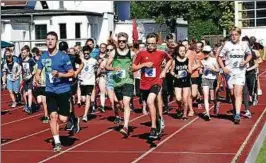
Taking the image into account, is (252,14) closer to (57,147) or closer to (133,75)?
(133,75)

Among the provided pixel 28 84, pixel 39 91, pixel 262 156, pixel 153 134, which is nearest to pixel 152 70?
pixel 153 134

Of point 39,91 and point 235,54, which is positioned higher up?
point 235,54

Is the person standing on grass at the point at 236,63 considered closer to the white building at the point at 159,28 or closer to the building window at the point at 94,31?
the building window at the point at 94,31

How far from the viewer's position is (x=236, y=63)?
15.0m

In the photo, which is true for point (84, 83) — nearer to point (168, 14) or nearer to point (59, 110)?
point (59, 110)

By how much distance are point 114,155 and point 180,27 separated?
225ft

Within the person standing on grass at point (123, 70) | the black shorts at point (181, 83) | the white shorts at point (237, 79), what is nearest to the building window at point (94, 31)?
the black shorts at point (181, 83)

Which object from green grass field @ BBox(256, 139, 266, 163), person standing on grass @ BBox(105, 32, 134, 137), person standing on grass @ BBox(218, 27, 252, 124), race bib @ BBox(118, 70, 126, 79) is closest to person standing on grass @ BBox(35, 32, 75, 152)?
person standing on grass @ BBox(105, 32, 134, 137)

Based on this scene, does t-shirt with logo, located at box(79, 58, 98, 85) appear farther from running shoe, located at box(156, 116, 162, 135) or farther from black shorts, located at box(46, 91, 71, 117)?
black shorts, located at box(46, 91, 71, 117)

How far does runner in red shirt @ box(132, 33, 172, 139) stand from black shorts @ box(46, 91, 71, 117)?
60.9 inches

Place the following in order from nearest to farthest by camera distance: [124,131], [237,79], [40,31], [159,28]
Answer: [124,131]
[237,79]
[40,31]
[159,28]

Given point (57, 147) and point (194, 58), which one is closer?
point (57, 147)

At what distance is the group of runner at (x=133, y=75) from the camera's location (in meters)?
12.1

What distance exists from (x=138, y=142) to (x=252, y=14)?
168 feet
